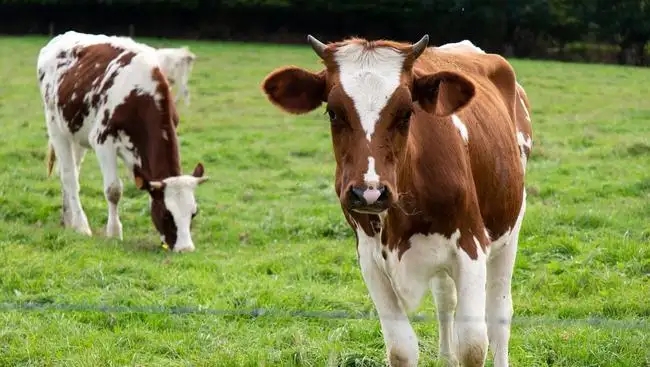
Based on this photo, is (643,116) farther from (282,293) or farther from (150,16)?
(150,16)

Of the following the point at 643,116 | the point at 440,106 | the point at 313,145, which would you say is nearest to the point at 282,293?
the point at 440,106

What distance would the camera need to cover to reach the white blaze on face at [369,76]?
4109 mm

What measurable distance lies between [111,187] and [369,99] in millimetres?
Result: 7124

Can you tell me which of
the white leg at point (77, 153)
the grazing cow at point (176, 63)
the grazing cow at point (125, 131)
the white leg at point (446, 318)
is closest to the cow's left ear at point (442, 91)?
the white leg at point (446, 318)

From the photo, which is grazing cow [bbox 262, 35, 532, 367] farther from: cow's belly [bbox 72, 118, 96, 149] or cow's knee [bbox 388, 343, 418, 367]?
cow's belly [bbox 72, 118, 96, 149]

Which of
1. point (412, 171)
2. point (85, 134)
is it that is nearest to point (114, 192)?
point (85, 134)

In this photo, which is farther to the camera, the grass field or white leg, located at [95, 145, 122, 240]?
white leg, located at [95, 145, 122, 240]

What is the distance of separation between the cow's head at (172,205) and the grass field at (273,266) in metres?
0.25

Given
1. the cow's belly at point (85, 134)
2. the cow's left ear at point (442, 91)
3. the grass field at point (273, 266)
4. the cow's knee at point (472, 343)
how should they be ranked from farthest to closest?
the cow's belly at point (85, 134)
the grass field at point (273, 266)
the cow's knee at point (472, 343)
the cow's left ear at point (442, 91)

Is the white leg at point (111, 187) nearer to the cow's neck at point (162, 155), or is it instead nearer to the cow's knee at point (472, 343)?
the cow's neck at point (162, 155)

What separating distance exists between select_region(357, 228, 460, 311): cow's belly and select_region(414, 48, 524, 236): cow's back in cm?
51

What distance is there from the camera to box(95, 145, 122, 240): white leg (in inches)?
416

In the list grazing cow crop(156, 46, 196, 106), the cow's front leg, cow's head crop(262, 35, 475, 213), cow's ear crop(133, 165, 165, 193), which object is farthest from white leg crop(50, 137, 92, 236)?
cow's head crop(262, 35, 475, 213)

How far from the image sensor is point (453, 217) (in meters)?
4.62
